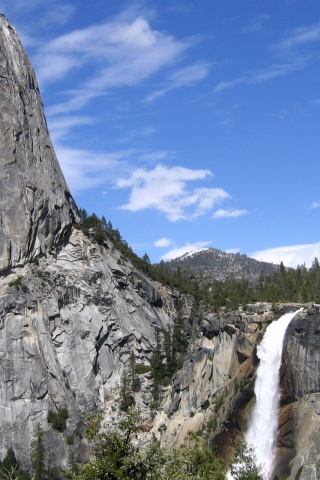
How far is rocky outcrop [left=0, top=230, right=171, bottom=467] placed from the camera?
91.8m

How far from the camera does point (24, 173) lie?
104062mm

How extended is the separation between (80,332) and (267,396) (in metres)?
34.9

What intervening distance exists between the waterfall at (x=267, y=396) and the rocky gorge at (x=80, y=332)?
1.06 m

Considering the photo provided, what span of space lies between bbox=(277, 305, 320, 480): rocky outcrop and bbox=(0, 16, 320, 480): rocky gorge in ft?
0.47

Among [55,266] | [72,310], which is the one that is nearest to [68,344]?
[72,310]

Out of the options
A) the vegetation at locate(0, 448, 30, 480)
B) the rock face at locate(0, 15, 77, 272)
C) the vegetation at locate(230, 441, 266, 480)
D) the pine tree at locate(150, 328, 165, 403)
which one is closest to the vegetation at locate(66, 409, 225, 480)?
the vegetation at locate(230, 441, 266, 480)

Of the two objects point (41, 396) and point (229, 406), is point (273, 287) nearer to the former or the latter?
point (229, 406)

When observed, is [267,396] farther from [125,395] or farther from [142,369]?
[142,369]

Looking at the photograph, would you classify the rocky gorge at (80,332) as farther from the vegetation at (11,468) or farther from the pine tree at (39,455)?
the pine tree at (39,455)

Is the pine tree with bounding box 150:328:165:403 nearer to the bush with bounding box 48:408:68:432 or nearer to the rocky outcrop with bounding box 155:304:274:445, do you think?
the rocky outcrop with bounding box 155:304:274:445

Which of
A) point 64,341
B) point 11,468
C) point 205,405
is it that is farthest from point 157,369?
point 11,468

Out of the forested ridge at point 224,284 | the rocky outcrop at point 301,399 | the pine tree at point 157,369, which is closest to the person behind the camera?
the rocky outcrop at point 301,399

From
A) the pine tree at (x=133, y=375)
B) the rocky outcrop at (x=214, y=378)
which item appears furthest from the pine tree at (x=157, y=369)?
the rocky outcrop at (x=214, y=378)

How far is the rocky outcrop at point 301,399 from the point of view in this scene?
65812mm
